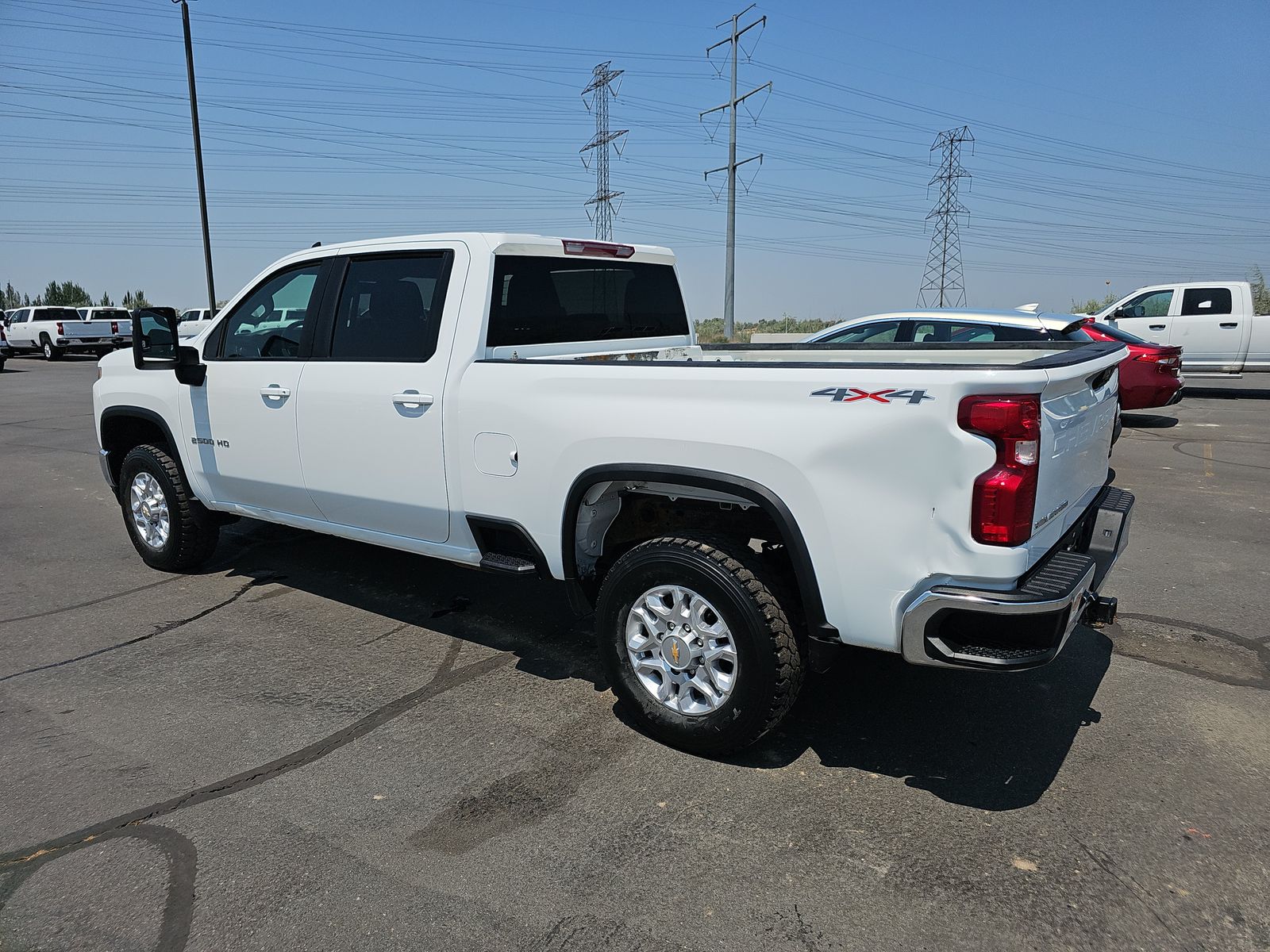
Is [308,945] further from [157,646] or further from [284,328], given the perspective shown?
[284,328]

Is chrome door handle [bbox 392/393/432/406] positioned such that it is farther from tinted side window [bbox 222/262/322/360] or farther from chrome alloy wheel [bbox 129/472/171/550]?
chrome alloy wheel [bbox 129/472/171/550]

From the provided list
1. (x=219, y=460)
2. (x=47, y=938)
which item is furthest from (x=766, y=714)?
(x=219, y=460)

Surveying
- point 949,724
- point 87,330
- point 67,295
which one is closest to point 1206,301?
point 949,724

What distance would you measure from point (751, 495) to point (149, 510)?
465 centimetres

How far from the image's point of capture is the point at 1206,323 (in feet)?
53.3

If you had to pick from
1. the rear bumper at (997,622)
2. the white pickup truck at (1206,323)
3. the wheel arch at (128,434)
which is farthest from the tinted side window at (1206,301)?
the wheel arch at (128,434)

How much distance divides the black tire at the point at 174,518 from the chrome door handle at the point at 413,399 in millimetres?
2316

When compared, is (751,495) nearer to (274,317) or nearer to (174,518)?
(274,317)

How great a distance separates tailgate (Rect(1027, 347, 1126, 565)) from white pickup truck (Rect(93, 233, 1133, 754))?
0.7 inches

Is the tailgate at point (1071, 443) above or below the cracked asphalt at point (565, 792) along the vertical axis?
above

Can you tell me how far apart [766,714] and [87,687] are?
323 centimetres

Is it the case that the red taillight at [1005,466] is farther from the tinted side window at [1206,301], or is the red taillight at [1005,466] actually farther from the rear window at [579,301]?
the tinted side window at [1206,301]

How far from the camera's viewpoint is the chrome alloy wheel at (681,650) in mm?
3418

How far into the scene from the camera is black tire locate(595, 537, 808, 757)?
10.6ft
